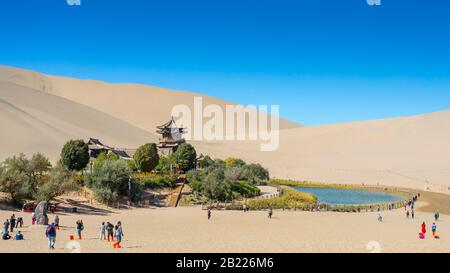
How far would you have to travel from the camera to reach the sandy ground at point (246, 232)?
22.9m

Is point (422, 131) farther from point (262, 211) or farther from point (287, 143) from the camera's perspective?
point (262, 211)

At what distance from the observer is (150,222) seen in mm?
33156

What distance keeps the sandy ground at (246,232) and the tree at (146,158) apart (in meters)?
12.1

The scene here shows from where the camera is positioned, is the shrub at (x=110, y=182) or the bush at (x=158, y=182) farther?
the bush at (x=158, y=182)

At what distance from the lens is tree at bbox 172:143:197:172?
56.8 meters

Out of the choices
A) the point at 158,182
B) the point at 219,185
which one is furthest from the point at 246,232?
the point at 158,182

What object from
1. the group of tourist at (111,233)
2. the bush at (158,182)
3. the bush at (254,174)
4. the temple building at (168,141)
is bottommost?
the group of tourist at (111,233)

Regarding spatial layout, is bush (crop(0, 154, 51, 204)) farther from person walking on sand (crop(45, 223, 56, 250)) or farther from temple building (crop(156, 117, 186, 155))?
temple building (crop(156, 117, 186, 155))

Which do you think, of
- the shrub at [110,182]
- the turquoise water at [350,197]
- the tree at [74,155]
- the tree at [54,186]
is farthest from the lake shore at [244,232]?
the tree at [74,155]

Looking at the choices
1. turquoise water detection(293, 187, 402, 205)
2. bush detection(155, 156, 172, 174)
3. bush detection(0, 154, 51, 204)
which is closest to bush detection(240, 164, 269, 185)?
turquoise water detection(293, 187, 402, 205)

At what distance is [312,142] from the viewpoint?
131 meters

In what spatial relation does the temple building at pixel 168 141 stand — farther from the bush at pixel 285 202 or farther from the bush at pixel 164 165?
the bush at pixel 285 202
